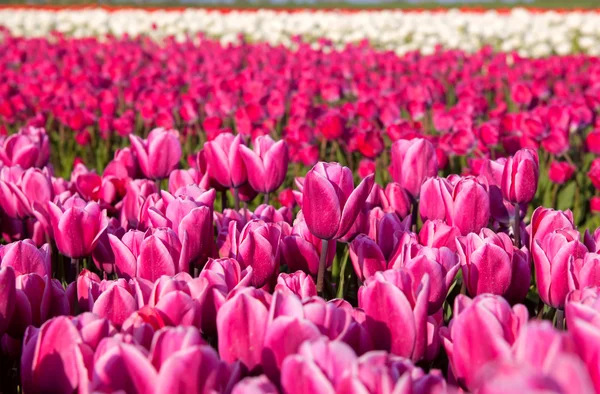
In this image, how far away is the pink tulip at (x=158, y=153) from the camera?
8.59 feet

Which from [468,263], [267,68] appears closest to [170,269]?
[468,263]

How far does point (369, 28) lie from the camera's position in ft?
45.7

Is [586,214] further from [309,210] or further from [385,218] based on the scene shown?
[309,210]

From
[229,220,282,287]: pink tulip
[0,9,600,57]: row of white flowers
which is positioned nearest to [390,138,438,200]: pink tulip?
[229,220,282,287]: pink tulip

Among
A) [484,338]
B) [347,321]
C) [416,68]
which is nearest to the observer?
[484,338]

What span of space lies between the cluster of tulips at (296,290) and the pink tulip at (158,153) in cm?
4

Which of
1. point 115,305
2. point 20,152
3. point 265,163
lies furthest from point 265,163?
point 20,152

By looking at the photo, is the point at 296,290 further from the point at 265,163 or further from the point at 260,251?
the point at 265,163

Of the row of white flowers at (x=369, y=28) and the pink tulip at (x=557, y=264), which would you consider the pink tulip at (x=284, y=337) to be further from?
the row of white flowers at (x=369, y=28)

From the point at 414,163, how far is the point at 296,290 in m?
0.96

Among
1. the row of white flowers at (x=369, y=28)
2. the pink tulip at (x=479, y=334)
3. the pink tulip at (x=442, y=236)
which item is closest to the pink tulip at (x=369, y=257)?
the pink tulip at (x=442, y=236)

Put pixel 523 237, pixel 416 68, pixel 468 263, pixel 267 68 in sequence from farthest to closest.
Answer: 1. pixel 416 68
2. pixel 267 68
3. pixel 523 237
4. pixel 468 263

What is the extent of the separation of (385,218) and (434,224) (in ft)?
0.45

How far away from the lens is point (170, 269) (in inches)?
66.6
